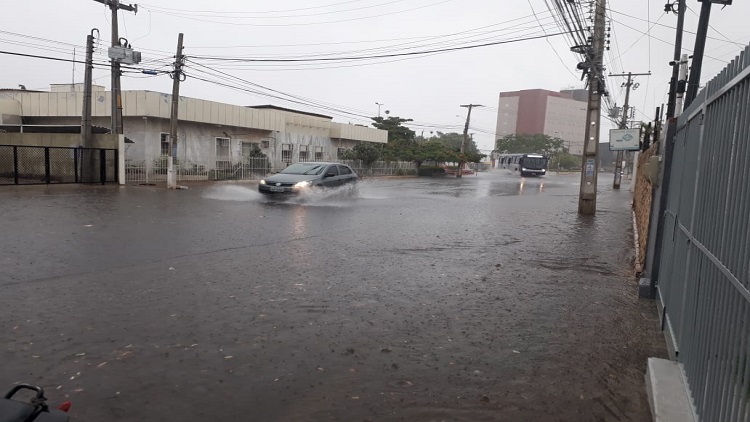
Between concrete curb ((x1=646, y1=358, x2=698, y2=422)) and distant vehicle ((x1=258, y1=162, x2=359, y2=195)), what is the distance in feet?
47.1

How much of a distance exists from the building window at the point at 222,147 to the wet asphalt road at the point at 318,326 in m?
22.3

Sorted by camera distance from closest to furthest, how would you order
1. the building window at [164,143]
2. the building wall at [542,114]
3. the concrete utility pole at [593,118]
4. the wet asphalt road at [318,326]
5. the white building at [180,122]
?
the wet asphalt road at [318,326] < the concrete utility pole at [593,118] < the white building at [180,122] < the building window at [164,143] < the building wall at [542,114]

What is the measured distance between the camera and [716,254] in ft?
9.33

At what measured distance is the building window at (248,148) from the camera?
34.0 metres

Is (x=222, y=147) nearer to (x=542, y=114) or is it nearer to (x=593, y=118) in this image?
(x=593, y=118)

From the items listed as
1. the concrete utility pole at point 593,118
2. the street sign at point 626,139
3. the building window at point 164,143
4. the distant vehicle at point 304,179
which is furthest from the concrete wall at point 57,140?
the street sign at point 626,139

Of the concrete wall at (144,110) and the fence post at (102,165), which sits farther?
the concrete wall at (144,110)

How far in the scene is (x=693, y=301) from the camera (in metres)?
3.48

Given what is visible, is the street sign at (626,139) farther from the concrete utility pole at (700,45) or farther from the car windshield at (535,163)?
the car windshield at (535,163)

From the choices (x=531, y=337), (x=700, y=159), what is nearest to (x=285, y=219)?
(x=531, y=337)

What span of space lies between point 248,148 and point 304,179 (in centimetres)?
1828

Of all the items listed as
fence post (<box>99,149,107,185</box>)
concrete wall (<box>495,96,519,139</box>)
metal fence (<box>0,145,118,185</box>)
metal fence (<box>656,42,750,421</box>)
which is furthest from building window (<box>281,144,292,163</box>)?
concrete wall (<box>495,96,519,139</box>)

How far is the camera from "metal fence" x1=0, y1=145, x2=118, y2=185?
22.6 meters

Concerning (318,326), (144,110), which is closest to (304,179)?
(318,326)
